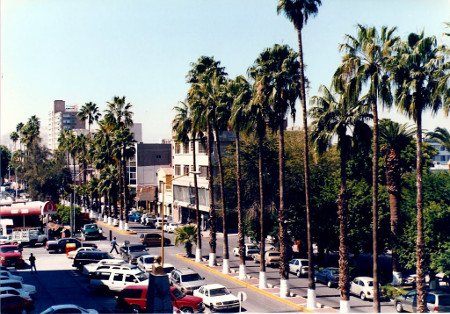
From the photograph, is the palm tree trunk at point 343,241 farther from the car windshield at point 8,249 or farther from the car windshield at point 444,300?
the car windshield at point 8,249

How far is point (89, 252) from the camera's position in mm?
50125

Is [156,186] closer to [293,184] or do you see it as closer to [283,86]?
[293,184]

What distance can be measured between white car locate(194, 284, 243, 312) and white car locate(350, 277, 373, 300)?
980 centimetres

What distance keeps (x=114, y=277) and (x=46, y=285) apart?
7045mm

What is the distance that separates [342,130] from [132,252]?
2816 cm

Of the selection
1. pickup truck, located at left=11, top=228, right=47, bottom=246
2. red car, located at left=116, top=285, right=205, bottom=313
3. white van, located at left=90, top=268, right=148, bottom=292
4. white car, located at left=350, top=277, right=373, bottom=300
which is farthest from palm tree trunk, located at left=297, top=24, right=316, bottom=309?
pickup truck, located at left=11, top=228, right=47, bottom=246

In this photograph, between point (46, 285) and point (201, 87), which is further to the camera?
point (201, 87)

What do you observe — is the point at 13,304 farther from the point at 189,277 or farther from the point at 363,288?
the point at 363,288

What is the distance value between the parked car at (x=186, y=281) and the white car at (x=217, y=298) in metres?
2.95

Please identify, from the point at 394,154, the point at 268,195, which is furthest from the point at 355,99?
the point at 268,195

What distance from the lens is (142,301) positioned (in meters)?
33.8

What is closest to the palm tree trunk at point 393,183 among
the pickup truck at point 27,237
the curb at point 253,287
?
the curb at point 253,287

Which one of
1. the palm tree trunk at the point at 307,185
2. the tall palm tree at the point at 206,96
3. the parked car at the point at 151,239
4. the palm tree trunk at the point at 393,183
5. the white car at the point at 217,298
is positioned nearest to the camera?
the white car at the point at 217,298

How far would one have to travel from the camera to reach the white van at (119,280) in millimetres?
39188
